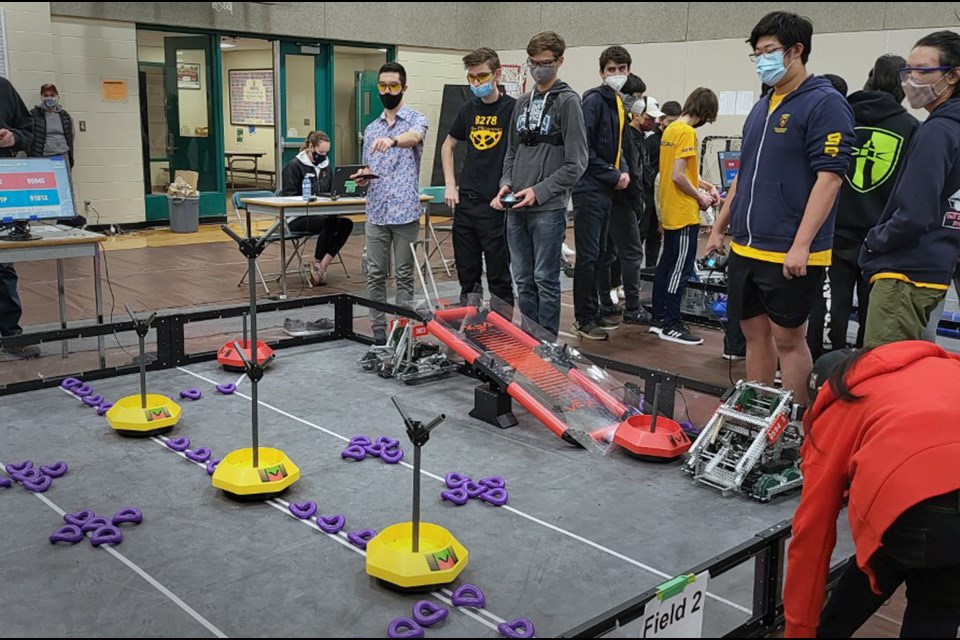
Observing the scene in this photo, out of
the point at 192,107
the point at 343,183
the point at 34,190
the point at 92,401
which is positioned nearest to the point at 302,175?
the point at 343,183

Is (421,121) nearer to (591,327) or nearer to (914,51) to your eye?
(591,327)

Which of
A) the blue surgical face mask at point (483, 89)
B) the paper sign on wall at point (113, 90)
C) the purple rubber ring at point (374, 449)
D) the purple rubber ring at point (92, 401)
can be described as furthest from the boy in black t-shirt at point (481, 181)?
the paper sign on wall at point (113, 90)

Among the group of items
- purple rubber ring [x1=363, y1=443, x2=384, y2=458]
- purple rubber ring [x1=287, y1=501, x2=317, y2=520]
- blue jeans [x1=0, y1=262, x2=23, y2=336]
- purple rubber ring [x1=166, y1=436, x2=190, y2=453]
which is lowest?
purple rubber ring [x1=287, y1=501, x2=317, y2=520]

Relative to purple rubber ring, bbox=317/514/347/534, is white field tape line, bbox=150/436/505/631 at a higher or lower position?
lower

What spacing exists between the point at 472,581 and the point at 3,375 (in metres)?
3.05

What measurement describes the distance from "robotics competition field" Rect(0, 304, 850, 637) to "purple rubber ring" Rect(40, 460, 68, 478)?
0.08 feet

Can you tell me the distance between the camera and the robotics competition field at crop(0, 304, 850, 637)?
2348mm

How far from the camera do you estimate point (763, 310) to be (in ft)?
11.0

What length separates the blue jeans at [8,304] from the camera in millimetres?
4797

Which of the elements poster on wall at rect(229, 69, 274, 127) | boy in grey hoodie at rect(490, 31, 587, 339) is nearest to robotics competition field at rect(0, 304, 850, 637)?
boy in grey hoodie at rect(490, 31, 587, 339)

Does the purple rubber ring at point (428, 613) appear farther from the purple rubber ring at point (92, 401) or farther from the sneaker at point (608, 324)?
the sneaker at point (608, 324)

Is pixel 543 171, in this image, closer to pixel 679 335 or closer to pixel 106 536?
pixel 679 335

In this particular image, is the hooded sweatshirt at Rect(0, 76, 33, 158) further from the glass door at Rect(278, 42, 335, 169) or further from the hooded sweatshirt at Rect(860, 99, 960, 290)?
the glass door at Rect(278, 42, 335, 169)

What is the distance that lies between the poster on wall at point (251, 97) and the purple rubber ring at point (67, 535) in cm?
A: 936
